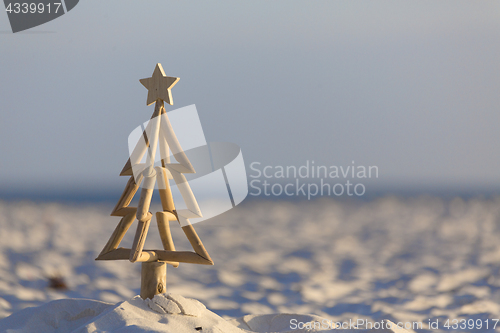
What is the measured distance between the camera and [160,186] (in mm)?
3369

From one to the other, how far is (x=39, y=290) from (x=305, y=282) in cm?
338

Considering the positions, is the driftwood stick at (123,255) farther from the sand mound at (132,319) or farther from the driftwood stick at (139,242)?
the sand mound at (132,319)

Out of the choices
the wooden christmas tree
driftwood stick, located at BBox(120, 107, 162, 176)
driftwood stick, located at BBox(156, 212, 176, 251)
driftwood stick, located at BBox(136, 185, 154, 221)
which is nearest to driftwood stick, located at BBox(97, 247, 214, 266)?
the wooden christmas tree

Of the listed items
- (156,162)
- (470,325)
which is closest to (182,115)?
(156,162)

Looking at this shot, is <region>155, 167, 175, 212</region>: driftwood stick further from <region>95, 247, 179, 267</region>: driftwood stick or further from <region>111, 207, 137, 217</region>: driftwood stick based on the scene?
<region>95, 247, 179, 267</region>: driftwood stick

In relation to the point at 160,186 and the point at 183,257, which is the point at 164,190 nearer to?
the point at 160,186

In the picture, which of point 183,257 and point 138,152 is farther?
point 138,152

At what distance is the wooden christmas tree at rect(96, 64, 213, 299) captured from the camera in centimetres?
332

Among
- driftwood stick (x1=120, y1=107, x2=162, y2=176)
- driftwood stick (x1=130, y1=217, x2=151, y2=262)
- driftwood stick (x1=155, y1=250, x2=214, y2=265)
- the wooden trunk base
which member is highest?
driftwood stick (x1=120, y1=107, x2=162, y2=176)

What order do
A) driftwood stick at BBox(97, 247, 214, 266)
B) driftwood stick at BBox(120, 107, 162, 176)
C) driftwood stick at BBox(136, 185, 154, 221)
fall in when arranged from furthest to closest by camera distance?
driftwood stick at BBox(120, 107, 162, 176), driftwood stick at BBox(97, 247, 214, 266), driftwood stick at BBox(136, 185, 154, 221)

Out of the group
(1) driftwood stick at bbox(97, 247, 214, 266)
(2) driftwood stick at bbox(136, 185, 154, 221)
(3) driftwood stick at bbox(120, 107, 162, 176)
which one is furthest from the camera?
(3) driftwood stick at bbox(120, 107, 162, 176)

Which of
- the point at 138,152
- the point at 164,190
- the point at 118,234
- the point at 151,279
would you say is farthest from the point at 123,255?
the point at 138,152

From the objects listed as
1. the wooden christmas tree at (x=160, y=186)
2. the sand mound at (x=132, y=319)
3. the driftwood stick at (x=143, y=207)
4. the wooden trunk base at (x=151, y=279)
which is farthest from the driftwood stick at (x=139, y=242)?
the sand mound at (x=132, y=319)

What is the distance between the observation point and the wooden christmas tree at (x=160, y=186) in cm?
332
